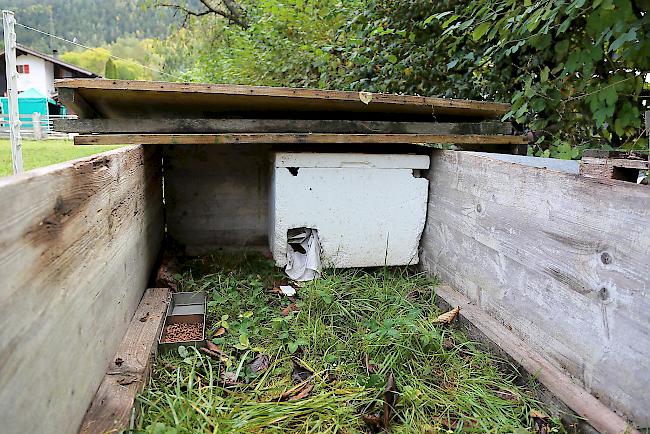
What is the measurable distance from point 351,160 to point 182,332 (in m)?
1.40

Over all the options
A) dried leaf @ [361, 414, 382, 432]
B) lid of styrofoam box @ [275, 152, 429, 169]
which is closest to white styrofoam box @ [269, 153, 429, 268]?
lid of styrofoam box @ [275, 152, 429, 169]

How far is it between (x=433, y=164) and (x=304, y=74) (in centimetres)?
397

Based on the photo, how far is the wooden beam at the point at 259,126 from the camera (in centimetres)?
233

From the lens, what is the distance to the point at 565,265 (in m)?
1.81

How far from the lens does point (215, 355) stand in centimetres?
206

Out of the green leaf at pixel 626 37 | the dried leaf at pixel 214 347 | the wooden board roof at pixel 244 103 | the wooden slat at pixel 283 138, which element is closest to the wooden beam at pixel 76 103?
the wooden board roof at pixel 244 103

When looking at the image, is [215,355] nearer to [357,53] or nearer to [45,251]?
[45,251]

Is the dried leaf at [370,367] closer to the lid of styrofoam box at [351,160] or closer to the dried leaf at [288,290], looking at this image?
the dried leaf at [288,290]

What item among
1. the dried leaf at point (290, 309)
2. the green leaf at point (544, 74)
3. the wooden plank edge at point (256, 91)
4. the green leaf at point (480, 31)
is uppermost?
the green leaf at point (480, 31)

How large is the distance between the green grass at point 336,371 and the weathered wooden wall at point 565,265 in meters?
0.23

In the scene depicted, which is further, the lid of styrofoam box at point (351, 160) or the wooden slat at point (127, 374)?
the lid of styrofoam box at point (351, 160)

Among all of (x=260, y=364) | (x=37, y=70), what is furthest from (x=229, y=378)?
(x=37, y=70)

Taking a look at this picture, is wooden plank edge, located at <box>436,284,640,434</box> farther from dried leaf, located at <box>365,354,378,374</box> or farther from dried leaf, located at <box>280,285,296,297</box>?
dried leaf, located at <box>280,285,296,297</box>

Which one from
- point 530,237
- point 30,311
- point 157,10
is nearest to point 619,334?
point 530,237
